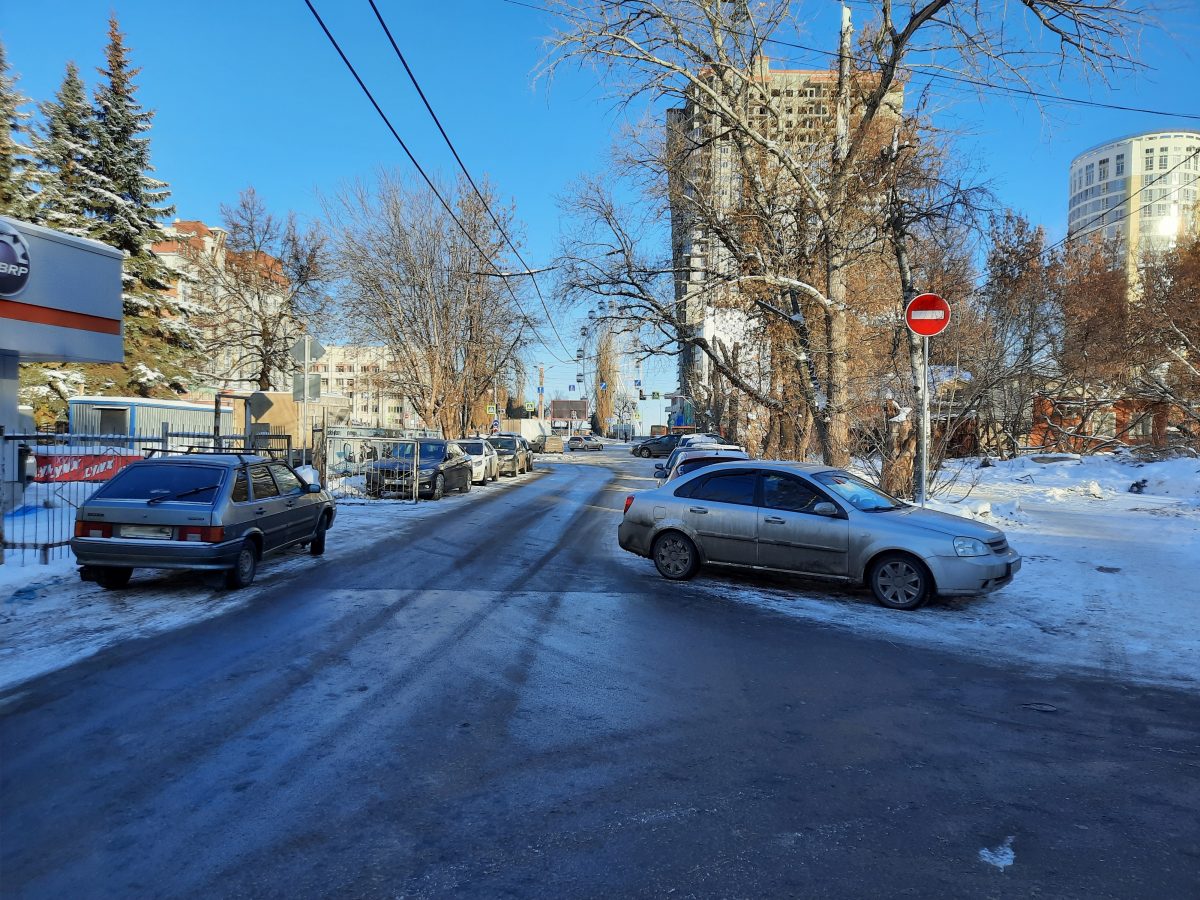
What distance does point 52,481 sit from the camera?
12.9 metres

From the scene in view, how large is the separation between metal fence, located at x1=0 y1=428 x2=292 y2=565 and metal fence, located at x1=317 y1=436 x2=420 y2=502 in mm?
3709

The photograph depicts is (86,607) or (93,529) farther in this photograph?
(93,529)

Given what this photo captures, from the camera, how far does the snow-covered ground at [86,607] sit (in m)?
6.49

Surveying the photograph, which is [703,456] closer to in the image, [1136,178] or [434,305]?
[434,305]

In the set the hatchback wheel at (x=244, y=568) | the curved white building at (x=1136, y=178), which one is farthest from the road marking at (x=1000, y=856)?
the curved white building at (x=1136, y=178)

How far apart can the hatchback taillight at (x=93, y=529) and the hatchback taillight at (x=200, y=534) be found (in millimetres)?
767

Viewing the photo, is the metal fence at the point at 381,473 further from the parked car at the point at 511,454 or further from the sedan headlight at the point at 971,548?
the sedan headlight at the point at 971,548

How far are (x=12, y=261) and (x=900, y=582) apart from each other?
1475 centimetres

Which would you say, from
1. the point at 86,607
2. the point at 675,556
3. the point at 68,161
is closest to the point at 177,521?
the point at 86,607

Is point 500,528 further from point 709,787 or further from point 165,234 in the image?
point 165,234

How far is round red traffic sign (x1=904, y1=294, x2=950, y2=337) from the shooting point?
418 inches

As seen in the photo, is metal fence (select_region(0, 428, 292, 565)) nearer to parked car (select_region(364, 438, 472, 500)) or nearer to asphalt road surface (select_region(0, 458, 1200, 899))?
parked car (select_region(364, 438, 472, 500))

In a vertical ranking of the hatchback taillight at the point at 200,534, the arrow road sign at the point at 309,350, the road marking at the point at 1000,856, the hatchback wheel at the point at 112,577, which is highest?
the arrow road sign at the point at 309,350

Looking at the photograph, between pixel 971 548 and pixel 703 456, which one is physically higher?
pixel 703 456
